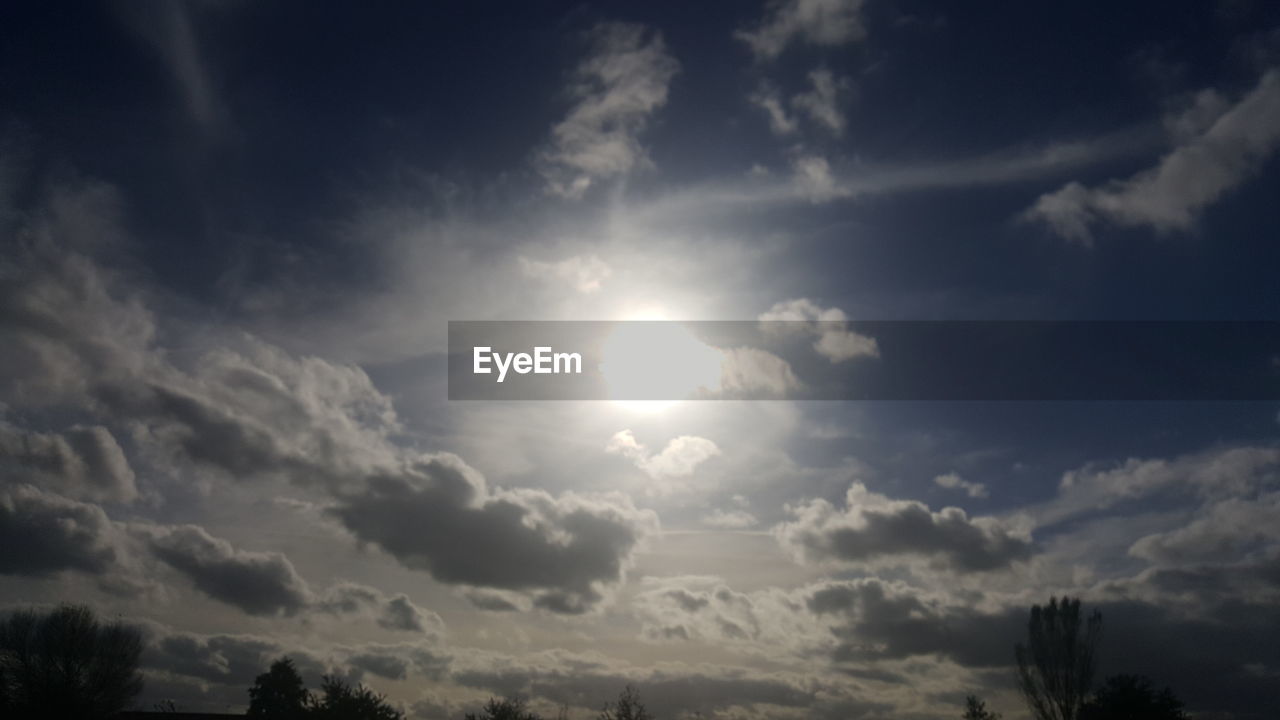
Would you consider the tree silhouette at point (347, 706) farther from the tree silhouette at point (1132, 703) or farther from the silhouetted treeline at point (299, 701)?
the tree silhouette at point (1132, 703)

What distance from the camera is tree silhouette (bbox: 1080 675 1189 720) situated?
62562mm

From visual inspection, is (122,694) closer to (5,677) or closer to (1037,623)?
(5,677)

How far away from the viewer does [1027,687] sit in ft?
189

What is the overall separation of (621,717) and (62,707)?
4485 cm

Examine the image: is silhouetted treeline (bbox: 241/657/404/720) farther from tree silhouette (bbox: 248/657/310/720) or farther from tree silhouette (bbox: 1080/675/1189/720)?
tree silhouette (bbox: 1080/675/1189/720)

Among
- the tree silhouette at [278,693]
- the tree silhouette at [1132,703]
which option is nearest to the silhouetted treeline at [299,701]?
the tree silhouette at [278,693]

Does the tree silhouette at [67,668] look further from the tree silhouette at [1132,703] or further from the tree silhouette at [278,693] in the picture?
the tree silhouette at [1132,703]

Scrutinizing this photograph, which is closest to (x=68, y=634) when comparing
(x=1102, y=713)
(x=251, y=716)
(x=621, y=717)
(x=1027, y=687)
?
(x=251, y=716)

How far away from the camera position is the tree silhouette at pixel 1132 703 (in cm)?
6256

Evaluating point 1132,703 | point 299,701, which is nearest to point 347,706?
point 299,701

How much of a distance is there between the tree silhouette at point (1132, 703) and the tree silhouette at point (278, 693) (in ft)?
241

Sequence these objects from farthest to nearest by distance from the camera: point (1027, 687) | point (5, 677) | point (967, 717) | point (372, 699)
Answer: point (967, 717) → point (372, 699) → point (5, 677) → point (1027, 687)

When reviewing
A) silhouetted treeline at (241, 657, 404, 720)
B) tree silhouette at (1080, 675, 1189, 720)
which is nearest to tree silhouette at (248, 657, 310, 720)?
silhouetted treeline at (241, 657, 404, 720)

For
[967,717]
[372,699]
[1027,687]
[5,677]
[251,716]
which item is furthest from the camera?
[251,716]
